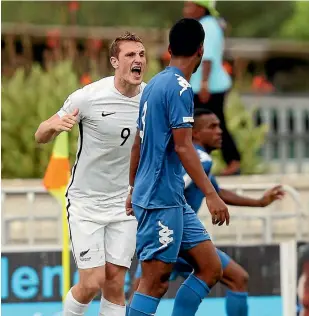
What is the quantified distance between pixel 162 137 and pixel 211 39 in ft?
15.1

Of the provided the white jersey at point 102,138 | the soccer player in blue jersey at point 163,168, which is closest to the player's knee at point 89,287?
the white jersey at point 102,138

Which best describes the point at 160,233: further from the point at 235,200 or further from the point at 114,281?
the point at 235,200

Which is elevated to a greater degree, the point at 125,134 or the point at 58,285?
the point at 125,134

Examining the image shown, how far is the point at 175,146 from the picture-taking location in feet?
24.6

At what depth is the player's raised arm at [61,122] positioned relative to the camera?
7950mm

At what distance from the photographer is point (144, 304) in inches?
305

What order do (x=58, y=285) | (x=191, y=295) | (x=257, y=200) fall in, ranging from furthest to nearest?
(x=58, y=285)
(x=257, y=200)
(x=191, y=295)

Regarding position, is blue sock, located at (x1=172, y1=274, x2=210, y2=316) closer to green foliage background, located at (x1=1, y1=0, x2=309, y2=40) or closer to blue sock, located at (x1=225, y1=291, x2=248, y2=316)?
blue sock, located at (x1=225, y1=291, x2=248, y2=316)

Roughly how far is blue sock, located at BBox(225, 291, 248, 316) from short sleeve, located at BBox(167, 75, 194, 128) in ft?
7.02

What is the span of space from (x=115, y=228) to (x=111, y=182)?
1.07 ft

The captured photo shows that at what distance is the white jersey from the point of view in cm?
834

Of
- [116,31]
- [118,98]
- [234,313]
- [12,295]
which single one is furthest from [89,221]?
[116,31]

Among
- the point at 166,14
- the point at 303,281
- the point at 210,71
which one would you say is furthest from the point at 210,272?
the point at 166,14

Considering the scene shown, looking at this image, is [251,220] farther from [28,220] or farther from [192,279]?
[192,279]
